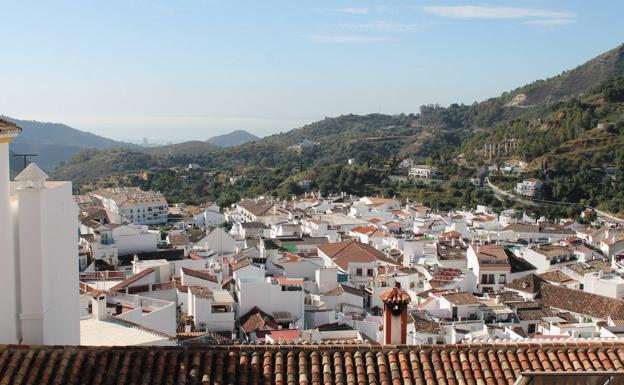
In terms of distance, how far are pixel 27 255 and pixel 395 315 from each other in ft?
12.0

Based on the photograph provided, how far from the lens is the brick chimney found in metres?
6.77

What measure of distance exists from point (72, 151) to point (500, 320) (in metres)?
160

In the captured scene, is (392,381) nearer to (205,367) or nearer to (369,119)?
(205,367)

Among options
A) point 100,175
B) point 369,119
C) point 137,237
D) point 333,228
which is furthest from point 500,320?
point 369,119

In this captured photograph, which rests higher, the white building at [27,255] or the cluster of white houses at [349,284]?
the white building at [27,255]

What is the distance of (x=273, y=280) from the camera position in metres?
21.1

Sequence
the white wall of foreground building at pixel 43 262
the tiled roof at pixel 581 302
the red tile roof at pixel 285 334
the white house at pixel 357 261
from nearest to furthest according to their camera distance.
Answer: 1. the white wall of foreground building at pixel 43 262
2. the red tile roof at pixel 285 334
3. the tiled roof at pixel 581 302
4. the white house at pixel 357 261

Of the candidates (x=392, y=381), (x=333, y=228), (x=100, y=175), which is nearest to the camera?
(x=392, y=381)

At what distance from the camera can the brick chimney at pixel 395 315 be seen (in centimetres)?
677

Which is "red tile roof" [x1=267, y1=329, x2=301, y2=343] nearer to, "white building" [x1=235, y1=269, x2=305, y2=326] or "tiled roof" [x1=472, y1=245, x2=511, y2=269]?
"white building" [x1=235, y1=269, x2=305, y2=326]

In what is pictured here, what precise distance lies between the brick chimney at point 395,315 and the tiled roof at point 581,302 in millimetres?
18044

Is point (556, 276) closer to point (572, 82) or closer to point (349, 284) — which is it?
point (349, 284)

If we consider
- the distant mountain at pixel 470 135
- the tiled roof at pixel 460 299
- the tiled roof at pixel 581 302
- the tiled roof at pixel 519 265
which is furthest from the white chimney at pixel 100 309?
the distant mountain at pixel 470 135

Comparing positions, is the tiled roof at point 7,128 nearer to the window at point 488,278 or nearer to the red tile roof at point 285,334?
the red tile roof at point 285,334
